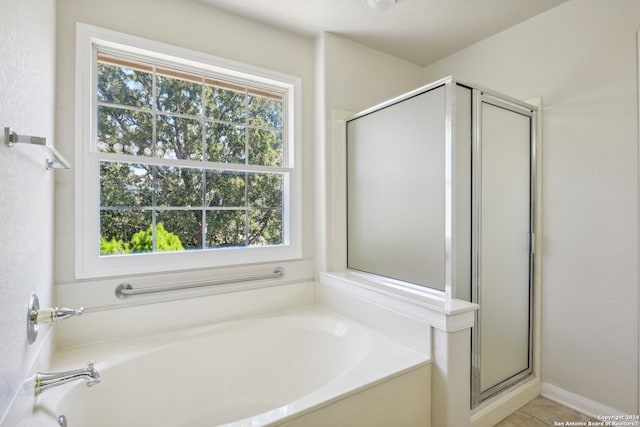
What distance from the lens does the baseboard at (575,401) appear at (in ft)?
5.80

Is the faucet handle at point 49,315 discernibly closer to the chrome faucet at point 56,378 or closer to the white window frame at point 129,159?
the chrome faucet at point 56,378

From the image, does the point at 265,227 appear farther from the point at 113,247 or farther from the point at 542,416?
the point at 542,416

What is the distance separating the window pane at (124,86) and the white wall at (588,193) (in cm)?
239

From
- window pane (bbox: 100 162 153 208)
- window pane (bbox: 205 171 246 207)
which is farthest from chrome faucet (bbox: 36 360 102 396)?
window pane (bbox: 205 171 246 207)

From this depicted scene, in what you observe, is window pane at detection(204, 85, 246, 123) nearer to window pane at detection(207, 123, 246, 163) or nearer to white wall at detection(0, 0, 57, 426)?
window pane at detection(207, 123, 246, 163)

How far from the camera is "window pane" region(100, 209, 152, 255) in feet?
5.78

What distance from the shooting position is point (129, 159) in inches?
70.2

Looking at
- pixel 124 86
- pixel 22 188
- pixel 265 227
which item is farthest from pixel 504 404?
pixel 124 86

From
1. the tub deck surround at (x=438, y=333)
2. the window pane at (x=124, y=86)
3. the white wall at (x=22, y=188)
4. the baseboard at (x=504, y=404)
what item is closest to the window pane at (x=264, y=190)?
the window pane at (x=124, y=86)

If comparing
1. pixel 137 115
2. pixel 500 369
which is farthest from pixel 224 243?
pixel 500 369

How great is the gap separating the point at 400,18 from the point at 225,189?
162cm

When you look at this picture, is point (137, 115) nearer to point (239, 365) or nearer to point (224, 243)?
point (224, 243)

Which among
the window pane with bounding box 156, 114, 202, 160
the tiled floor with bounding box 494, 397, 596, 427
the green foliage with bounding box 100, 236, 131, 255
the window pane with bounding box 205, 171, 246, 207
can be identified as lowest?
the tiled floor with bounding box 494, 397, 596, 427

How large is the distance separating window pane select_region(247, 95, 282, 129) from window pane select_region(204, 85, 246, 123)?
0.19ft
